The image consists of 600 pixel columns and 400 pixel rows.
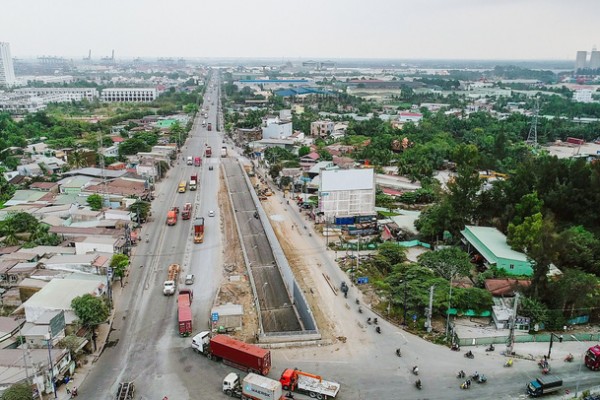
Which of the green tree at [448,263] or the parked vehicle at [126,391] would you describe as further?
the green tree at [448,263]

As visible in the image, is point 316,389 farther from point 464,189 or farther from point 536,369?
point 464,189

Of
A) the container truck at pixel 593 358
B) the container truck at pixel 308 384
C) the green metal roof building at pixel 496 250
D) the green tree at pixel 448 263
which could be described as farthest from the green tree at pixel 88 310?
the green metal roof building at pixel 496 250

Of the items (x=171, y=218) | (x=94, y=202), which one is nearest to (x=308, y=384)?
(x=171, y=218)

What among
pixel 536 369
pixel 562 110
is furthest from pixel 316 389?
pixel 562 110

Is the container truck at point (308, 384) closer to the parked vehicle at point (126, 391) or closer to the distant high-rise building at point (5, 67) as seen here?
the parked vehicle at point (126, 391)

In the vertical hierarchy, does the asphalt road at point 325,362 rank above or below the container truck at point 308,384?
below

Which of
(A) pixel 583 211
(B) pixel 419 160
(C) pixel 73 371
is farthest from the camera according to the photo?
(B) pixel 419 160

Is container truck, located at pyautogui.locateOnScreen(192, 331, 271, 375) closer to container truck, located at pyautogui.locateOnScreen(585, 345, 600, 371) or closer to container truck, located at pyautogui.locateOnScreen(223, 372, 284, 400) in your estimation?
container truck, located at pyautogui.locateOnScreen(223, 372, 284, 400)

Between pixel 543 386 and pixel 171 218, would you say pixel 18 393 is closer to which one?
pixel 543 386
